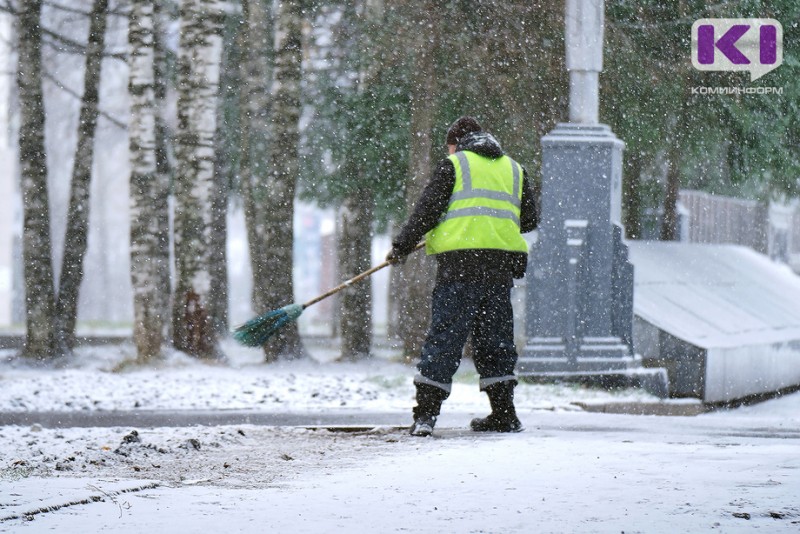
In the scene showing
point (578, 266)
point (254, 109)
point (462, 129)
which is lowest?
point (578, 266)

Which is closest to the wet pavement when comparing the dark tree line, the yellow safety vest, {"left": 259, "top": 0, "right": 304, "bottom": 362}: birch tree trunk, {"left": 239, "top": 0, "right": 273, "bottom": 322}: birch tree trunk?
the yellow safety vest

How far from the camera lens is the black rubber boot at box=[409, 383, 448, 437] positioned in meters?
8.50

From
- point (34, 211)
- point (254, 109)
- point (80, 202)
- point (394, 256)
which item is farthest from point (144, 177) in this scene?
point (394, 256)

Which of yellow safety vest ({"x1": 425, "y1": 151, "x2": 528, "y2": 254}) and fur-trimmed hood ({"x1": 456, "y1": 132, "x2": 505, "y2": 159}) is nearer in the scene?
yellow safety vest ({"x1": 425, "y1": 151, "x2": 528, "y2": 254})

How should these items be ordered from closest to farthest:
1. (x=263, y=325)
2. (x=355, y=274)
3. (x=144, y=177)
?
(x=263, y=325) < (x=144, y=177) < (x=355, y=274)

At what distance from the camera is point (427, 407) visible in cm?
852

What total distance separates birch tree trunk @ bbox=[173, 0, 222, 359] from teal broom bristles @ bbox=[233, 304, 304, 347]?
5610 millimetres

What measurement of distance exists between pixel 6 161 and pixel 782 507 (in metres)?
61.5

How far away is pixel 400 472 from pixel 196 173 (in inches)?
378

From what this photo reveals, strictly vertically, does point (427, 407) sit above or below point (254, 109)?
below

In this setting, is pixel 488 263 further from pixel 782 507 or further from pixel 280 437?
pixel 782 507

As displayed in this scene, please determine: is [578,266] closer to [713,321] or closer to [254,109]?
[713,321]

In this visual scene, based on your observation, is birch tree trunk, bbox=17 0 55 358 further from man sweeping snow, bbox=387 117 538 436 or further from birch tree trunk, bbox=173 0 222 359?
man sweeping snow, bbox=387 117 538 436

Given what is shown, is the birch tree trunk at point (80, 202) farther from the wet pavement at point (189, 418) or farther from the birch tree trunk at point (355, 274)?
the wet pavement at point (189, 418)
